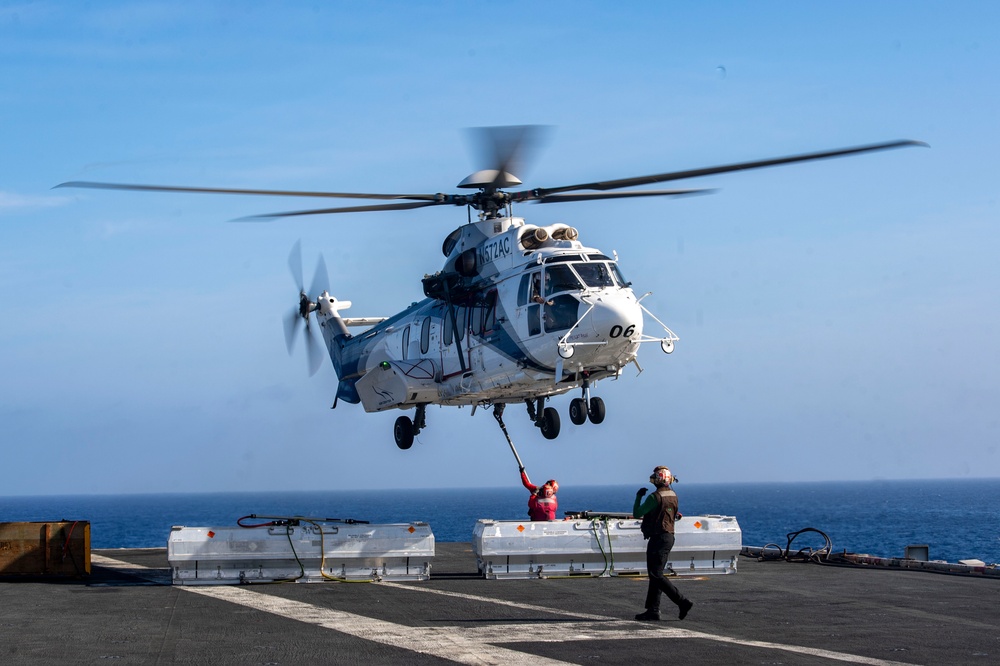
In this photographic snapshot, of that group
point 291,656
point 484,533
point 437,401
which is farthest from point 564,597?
point 437,401

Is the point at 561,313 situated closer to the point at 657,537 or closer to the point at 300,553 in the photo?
the point at 300,553

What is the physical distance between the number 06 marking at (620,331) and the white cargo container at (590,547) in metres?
3.21

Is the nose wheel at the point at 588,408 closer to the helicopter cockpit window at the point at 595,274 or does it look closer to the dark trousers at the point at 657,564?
the helicopter cockpit window at the point at 595,274

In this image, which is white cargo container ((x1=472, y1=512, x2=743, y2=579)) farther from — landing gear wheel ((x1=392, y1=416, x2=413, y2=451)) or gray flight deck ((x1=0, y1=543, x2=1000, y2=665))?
landing gear wheel ((x1=392, y1=416, x2=413, y2=451))

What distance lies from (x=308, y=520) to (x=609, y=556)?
513cm

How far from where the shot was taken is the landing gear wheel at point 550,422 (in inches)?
→ 924

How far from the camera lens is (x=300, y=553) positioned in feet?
60.1

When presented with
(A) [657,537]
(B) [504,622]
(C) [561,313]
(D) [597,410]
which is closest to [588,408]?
(D) [597,410]

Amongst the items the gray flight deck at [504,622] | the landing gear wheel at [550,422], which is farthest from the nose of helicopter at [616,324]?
the gray flight deck at [504,622]

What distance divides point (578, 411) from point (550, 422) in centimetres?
226

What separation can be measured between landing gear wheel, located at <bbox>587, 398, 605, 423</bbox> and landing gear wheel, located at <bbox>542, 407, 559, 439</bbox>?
2.33 meters

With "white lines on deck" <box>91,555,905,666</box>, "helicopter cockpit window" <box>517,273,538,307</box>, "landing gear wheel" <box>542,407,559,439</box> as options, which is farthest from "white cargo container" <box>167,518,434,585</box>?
"landing gear wheel" <box>542,407,559,439</box>

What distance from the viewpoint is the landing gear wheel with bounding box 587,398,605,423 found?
69.4ft

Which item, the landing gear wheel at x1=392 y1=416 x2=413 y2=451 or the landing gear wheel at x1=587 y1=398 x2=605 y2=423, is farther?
the landing gear wheel at x1=392 y1=416 x2=413 y2=451
